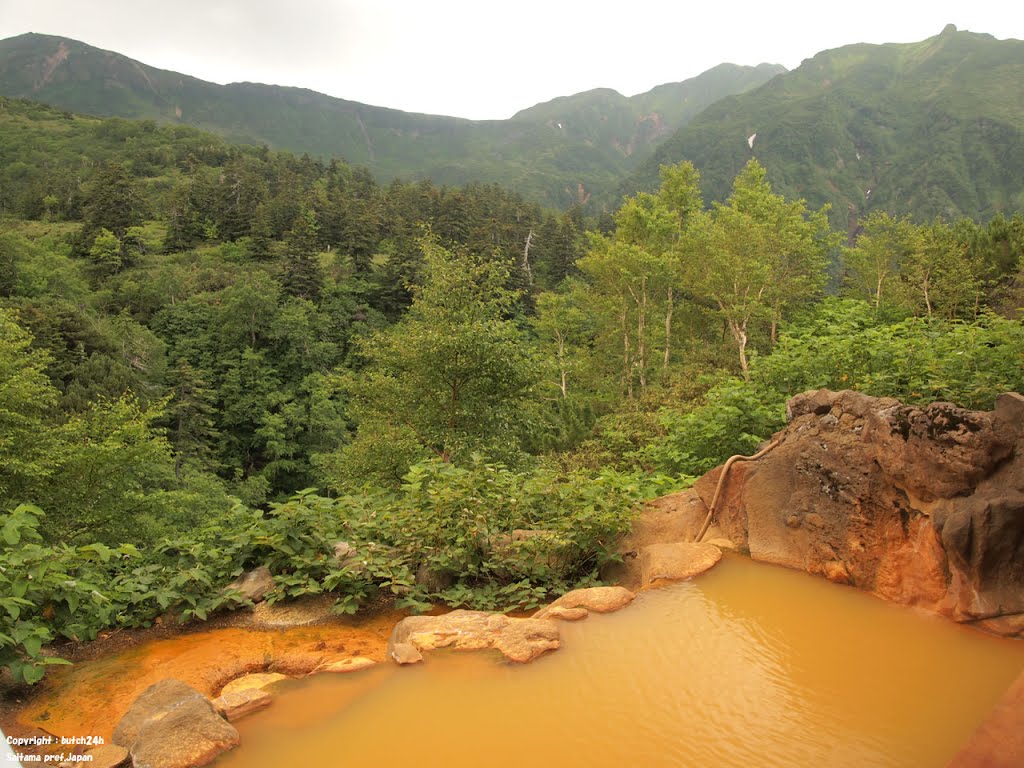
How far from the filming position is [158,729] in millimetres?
2682

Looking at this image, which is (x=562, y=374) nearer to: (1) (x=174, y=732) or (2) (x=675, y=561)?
(2) (x=675, y=561)

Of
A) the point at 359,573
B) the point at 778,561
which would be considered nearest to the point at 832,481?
the point at 778,561

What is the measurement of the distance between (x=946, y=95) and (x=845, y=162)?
101 ft

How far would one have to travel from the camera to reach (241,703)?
3025mm

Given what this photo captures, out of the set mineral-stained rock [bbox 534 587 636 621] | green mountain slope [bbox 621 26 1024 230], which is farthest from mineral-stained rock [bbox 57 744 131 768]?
green mountain slope [bbox 621 26 1024 230]

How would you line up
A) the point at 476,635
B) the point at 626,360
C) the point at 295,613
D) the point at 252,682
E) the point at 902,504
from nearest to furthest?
1. the point at 252,682
2. the point at 476,635
3. the point at 902,504
4. the point at 295,613
5. the point at 626,360

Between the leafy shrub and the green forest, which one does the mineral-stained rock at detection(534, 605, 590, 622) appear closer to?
the green forest

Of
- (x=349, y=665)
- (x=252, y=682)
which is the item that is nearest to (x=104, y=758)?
(x=252, y=682)

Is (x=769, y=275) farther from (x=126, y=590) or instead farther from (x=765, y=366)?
(x=126, y=590)

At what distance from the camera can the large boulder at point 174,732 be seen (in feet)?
8.37

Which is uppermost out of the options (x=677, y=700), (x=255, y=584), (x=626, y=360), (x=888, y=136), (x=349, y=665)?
(x=888, y=136)

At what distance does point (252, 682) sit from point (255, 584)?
4.76 ft

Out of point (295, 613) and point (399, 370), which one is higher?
point (399, 370)

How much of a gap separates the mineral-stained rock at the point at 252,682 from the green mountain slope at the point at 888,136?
115 metres
